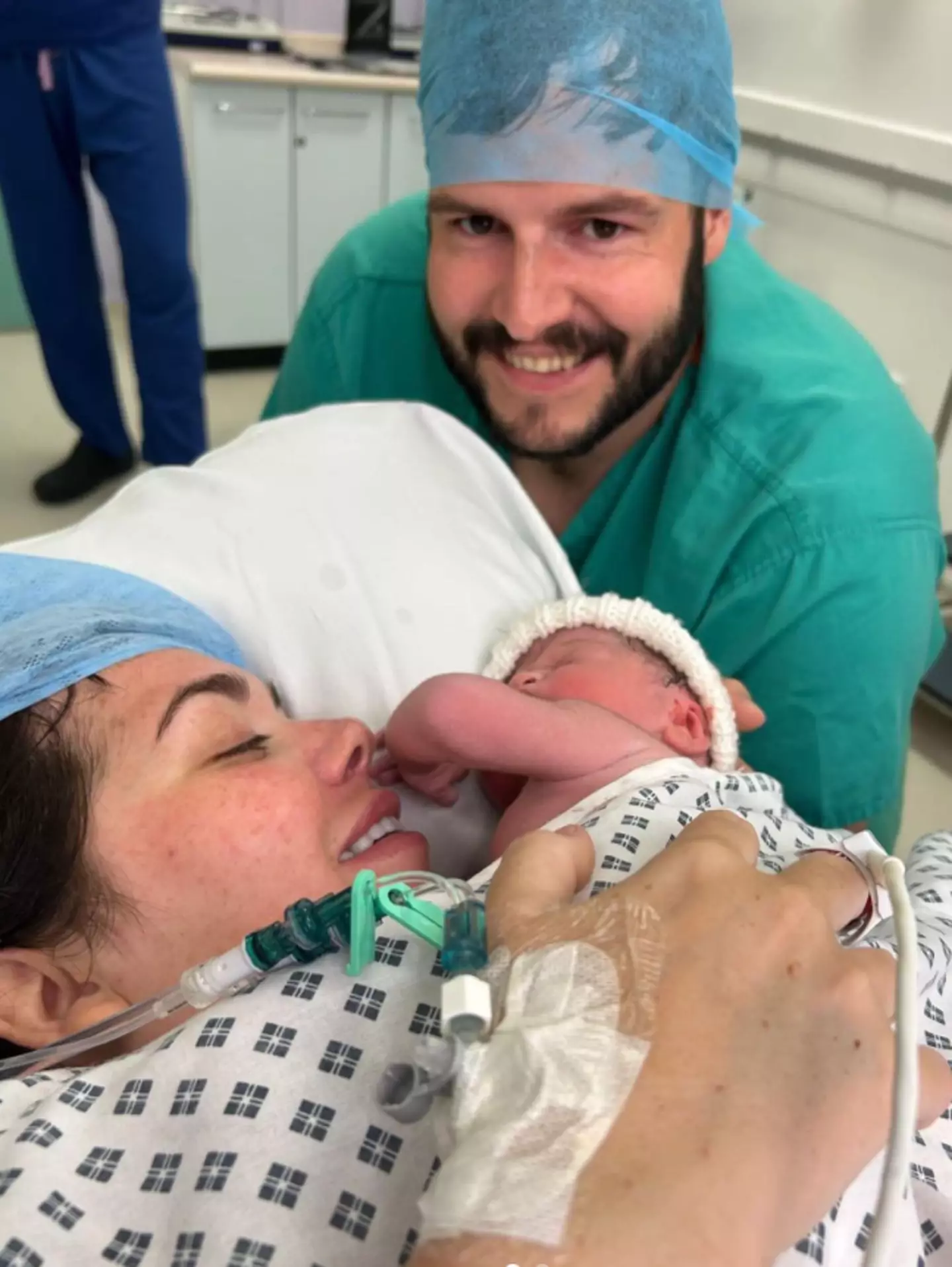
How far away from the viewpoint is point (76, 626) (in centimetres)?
82

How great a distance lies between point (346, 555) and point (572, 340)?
16.9 inches

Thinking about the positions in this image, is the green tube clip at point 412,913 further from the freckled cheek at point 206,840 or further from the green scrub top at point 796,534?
the green scrub top at point 796,534

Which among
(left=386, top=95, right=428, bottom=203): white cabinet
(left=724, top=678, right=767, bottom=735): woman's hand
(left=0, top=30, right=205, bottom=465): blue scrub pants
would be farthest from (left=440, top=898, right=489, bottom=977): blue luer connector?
(left=386, top=95, right=428, bottom=203): white cabinet

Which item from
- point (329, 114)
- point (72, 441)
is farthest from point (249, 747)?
point (329, 114)

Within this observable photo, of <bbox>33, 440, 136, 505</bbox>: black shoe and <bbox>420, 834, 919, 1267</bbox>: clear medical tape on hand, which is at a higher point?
<bbox>420, 834, 919, 1267</bbox>: clear medical tape on hand

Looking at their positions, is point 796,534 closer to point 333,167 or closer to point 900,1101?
point 900,1101

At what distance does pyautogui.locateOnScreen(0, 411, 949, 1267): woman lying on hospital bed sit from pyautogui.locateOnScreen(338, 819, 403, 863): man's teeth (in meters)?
0.01

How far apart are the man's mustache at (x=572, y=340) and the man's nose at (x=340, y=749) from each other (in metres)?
0.59

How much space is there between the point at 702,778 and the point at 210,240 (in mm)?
3309

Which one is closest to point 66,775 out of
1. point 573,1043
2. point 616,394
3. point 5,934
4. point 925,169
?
point 5,934

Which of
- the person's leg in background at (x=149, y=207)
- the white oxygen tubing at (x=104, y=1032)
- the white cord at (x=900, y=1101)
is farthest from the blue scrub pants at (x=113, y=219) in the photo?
the white cord at (x=900, y=1101)

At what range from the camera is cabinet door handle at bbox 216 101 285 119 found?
132 inches

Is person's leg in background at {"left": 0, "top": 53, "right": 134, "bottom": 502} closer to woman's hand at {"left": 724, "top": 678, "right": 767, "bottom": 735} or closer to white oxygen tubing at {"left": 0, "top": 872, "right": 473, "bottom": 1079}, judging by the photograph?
woman's hand at {"left": 724, "top": 678, "right": 767, "bottom": 735}

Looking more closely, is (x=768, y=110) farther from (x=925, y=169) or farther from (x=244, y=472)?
(x=244, y=472)
